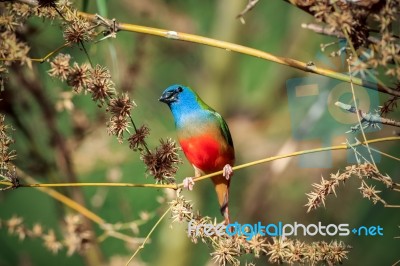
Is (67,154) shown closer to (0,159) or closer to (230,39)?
(230,39)

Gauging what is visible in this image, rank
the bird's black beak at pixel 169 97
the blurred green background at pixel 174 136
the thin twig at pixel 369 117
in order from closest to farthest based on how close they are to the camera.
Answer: the thin twig at pixel 369 117
the bird's black beak at pixel 169 97
the blurred green background at pixel 174 136

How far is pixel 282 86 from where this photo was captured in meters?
1.43

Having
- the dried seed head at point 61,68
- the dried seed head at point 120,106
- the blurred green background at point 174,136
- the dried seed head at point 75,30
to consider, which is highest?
the blurred green background at point 174,136

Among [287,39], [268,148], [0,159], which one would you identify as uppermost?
[287,39]

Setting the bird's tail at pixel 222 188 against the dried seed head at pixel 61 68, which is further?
the bird's tail at pixel 222 188

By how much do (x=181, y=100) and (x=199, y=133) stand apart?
51 mm

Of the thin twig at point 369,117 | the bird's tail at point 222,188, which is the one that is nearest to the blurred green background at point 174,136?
the bird's tail at point 222,188

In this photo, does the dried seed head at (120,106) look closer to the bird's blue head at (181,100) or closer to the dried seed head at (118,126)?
the dried seed head at (118,126)

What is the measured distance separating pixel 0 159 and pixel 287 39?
109 centimetres

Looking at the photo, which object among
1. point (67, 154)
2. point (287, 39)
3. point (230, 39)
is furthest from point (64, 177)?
point (287, 39)

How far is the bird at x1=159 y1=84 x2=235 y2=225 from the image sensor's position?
0.76m

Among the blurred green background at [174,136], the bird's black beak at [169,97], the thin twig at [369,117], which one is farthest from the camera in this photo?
the blurred green background at [174,136]

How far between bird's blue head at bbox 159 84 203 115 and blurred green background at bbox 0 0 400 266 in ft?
0.40

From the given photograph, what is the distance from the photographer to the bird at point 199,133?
0.76 m
